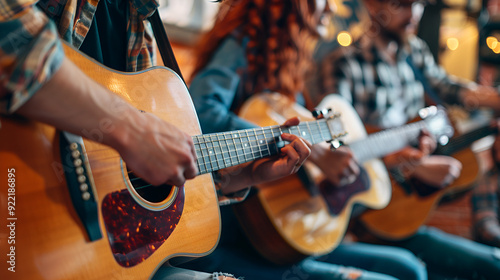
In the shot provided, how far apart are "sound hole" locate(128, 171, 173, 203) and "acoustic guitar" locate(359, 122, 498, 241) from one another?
0.94 m

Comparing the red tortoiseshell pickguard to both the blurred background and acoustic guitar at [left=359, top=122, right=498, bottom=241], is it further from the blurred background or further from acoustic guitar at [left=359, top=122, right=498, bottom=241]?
the blurred background

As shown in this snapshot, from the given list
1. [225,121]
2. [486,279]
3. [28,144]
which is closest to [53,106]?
[28,144]

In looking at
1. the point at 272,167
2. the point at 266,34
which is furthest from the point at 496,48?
the point at 272,167

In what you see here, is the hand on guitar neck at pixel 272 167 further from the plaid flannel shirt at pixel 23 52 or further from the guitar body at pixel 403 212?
the guitar body at pixel 403 212

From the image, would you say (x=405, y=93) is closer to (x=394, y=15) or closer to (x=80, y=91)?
(x=394, y=15)

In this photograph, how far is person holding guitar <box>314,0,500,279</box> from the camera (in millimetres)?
1311

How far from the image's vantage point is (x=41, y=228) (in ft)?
1.33

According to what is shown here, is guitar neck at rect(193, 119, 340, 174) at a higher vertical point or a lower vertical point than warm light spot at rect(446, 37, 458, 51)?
higher

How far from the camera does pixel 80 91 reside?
1.30ft

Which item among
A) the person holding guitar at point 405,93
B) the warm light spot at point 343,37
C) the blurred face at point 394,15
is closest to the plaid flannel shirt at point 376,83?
the person holding guitar at point 405,93

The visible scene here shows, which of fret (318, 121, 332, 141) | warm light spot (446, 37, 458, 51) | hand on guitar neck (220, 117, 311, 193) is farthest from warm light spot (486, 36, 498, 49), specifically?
hand on guitar neck (220, 117, 311, 193)

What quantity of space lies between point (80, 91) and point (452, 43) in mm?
2516

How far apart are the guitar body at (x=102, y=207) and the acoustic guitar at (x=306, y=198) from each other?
0.28m

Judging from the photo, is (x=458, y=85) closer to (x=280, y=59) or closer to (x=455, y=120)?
(x=455, y=120)
